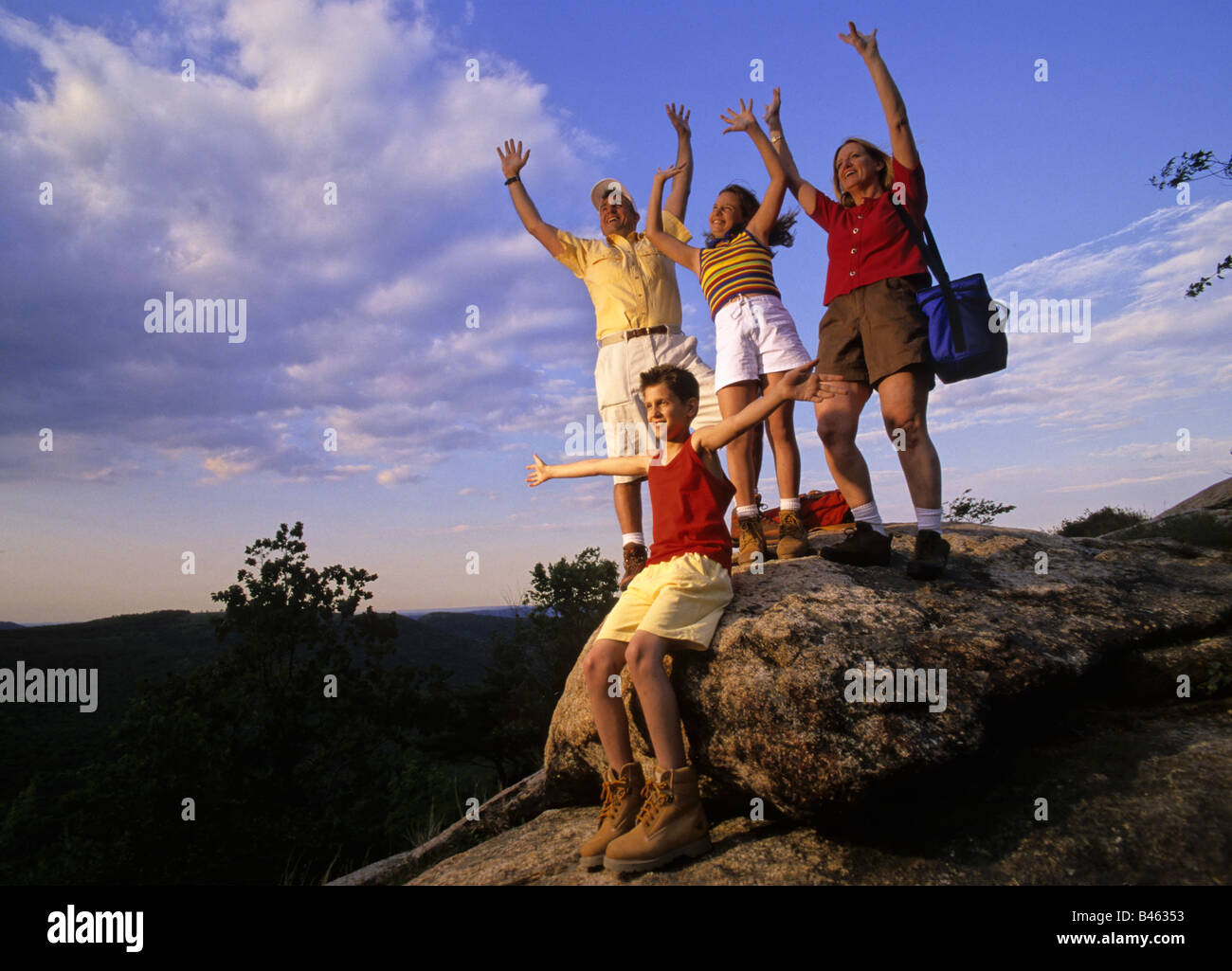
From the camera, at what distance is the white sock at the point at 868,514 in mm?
4473

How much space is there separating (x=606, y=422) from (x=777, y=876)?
3.42 meters

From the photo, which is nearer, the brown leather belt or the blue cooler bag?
the blue cooler bag

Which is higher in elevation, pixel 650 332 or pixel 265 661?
pixel 650 332

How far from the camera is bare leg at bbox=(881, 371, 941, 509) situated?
412cm

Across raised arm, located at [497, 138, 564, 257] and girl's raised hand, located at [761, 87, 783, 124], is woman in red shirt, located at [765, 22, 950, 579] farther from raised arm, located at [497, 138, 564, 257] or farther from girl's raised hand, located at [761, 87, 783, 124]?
raised arm, located at [497, 138, 564, 257]

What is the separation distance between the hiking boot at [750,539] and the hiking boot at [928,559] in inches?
36.9

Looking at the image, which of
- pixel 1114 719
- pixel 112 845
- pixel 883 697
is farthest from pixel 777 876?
pixel 112 845

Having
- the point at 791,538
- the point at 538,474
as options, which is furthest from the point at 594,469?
the point at 791,538

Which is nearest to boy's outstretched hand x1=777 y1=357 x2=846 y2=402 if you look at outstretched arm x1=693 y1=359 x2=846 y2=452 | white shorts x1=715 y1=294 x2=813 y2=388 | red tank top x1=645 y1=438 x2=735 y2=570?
outstretched arm x1=693 y1=359 x2=846 y2=452

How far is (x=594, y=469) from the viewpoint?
13.7 feet

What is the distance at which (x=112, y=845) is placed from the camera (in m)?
16.9

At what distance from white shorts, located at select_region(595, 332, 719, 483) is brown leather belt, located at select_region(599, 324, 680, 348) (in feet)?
0.11
